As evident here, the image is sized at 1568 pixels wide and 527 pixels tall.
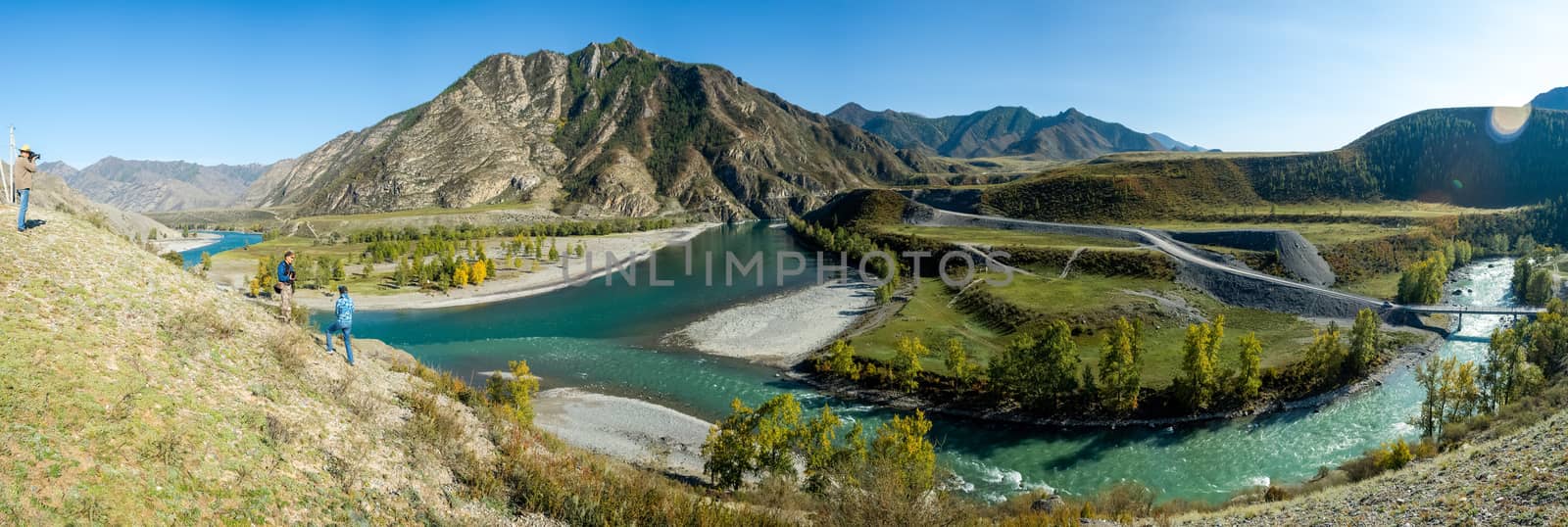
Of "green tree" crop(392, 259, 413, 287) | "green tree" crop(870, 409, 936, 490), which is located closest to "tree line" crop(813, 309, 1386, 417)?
"green tree" crop(870, 409, 936, 490)

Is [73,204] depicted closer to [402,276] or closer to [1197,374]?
[402,276]

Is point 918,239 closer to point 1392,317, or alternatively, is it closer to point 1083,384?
point 1392,317

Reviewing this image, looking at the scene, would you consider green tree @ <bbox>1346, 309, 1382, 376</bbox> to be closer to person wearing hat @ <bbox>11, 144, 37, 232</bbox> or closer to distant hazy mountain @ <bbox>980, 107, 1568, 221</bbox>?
person wearing hat @ <bbox>11, 144, 37, 232</bbox>

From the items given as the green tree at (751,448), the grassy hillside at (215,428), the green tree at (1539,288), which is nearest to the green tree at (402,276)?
the green tree at (751,448)

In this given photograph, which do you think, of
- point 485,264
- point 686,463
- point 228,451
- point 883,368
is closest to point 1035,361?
point 883,368

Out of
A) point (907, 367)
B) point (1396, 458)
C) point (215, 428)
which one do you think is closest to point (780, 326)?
point (907, 367)

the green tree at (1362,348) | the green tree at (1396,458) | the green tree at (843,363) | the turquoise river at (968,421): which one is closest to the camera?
the green tree at (1396,458)

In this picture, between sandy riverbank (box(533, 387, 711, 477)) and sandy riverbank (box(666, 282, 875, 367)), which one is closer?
sandy riverbank (box(533, 387, 711, 477))

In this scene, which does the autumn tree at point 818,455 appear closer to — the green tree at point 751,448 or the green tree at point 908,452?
the green tree at point 751,448

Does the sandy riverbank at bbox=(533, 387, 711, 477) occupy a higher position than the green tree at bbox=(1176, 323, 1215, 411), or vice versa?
the green tree at bbox=(1176, 323, 1215, 411)
